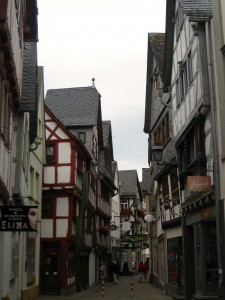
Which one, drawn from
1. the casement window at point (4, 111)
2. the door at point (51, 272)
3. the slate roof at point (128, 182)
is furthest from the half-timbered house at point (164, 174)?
the slate roof at point (128, 182)

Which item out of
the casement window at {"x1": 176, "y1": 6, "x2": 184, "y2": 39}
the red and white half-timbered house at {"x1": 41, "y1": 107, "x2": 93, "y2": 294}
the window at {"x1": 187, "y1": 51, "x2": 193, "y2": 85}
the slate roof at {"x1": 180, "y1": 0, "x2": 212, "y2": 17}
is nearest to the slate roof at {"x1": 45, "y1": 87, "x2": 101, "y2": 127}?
the red and white half-timbered house at {"x1": 41, "y1": 107, "x2": 93, "y2": 294}

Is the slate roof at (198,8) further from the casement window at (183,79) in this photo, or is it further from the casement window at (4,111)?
the casement window at (4,111)

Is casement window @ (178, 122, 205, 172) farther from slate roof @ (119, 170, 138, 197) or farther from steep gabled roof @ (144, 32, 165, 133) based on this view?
slate roof @ (119, 170, 138, 197)

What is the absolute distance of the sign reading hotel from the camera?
13234 mm

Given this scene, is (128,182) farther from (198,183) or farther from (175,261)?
(198,183)

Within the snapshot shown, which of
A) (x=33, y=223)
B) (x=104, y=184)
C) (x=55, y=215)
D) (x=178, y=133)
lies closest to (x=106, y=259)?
(x=104, y=184)

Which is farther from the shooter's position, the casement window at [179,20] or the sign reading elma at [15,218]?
the casement window at [179,20]

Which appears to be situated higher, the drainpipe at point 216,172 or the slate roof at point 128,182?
the slate roof at point 128,182

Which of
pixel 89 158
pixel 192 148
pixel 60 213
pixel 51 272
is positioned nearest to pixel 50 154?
pixel 60 213

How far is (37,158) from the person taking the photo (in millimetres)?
23609

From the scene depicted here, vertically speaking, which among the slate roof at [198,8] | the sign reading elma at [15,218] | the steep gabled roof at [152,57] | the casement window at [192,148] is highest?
the steep gabled roof at [152,57]

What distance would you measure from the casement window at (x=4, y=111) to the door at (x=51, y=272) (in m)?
13.5

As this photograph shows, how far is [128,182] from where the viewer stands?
68.5 metres

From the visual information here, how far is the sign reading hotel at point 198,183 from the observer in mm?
13234
